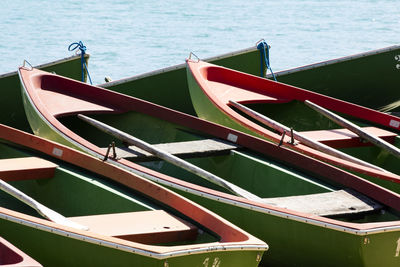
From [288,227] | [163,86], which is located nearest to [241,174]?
[288,227]

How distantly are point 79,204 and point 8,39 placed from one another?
16.0m

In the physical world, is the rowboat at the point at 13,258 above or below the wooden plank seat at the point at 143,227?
above

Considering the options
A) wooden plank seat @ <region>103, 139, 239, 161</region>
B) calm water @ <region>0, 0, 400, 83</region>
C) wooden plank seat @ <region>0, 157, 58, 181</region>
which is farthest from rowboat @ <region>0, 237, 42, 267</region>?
calm water @ <region>0, 0, 400, 83</region>

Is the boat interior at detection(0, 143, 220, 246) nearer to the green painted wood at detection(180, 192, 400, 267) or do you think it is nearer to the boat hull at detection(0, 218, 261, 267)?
the boat hull at detection(0, 218, 261, 267)

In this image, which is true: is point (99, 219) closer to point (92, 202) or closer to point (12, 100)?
point (92, 202)

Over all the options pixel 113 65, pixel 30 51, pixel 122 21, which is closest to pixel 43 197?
pixel 113 65

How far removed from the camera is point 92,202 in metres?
5.20

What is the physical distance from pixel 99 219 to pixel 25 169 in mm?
936

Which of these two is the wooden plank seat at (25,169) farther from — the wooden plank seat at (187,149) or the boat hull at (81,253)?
the boat hull at (81,253)

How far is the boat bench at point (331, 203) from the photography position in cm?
493

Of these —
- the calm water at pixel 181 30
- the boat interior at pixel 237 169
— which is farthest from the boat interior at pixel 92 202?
the calm water at pixel 181 30

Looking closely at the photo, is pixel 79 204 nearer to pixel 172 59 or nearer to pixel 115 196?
pixel 115 196

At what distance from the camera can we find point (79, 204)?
5281 millimetres

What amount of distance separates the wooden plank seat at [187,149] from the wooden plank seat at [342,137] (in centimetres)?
81
